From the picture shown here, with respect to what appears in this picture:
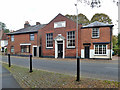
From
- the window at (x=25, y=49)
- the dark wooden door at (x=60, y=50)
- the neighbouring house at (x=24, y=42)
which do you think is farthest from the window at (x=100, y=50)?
the window at (x=25, y=49)

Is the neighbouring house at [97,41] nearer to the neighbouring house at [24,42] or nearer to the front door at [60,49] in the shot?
the front door at [60,49]

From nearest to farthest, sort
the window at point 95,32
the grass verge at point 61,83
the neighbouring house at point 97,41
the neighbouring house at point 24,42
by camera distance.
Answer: the grass verge at point 61,83, the neighbouring house at point 97,41, the window at point 95,32, the neighbouring house at point 24,42

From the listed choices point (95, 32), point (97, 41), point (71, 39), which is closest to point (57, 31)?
point (71, 39)

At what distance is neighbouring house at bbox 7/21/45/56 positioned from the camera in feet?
71.6

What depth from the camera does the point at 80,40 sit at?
686 inches

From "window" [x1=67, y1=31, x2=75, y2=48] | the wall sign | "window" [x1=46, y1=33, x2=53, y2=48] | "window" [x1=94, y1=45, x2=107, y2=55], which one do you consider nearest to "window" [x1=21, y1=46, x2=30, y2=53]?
"window" [x1=46, y1=33, x2=53, y2=48]

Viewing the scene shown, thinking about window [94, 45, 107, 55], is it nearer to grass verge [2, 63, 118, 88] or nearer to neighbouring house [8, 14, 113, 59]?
neighbouring house [8, 14, 113, 59]

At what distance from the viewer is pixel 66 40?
1839cm

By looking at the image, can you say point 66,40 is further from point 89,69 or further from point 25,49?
point 89,69

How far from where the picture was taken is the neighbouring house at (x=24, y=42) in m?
21.8

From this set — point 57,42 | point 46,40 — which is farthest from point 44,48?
point 57,42

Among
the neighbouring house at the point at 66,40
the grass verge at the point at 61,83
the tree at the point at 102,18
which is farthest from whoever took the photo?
the tree at the point at 102,18

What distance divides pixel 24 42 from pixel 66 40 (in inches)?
418

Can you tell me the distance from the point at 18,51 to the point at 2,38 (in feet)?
97.0
